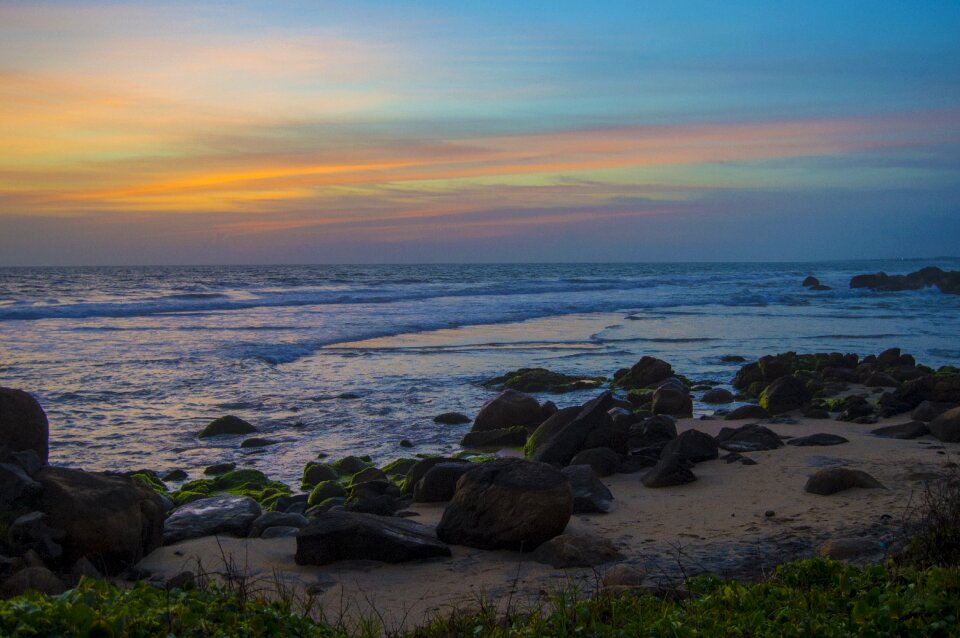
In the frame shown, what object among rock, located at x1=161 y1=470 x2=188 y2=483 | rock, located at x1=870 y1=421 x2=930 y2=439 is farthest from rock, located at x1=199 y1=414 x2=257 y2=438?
rock, located at x1=870 y1=421 x2=930 y2=439

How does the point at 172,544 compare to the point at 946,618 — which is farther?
the point at 172,544

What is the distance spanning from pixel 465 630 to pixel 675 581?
6.80 ft

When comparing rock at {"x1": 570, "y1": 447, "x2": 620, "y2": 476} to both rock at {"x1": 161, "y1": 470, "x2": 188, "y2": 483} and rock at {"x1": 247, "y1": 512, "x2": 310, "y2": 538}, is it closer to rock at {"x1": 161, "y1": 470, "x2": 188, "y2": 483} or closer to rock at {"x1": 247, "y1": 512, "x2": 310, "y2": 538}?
rock at {"x1": 247, "y1": 512, "x2": 310, "y2": 538}

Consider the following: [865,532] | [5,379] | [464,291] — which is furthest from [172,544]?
[464,291]

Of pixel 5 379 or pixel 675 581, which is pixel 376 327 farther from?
pixel 675 581

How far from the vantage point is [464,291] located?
2212 inches

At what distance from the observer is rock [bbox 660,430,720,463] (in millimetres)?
10195

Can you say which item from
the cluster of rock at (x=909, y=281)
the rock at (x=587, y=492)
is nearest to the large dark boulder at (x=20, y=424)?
the rock at (x=587, y=492)

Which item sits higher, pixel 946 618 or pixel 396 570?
pixel 946 618

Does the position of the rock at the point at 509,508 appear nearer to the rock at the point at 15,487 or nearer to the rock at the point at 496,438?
the rock at the point at 15,487

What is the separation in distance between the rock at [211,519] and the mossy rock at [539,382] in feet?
31.5

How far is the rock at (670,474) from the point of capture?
9.26 m

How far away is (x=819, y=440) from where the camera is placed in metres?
10.9

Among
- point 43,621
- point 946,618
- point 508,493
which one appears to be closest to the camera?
point 43,621
